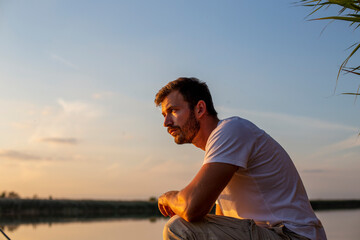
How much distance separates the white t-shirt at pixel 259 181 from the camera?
1724 mm

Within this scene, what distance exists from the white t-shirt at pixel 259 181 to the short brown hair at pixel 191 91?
0.89 feet

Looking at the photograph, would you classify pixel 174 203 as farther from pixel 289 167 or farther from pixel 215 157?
pixel 289 167

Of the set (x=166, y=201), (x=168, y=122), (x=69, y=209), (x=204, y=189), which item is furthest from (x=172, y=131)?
(x=69, y=209)

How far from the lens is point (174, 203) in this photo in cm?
182

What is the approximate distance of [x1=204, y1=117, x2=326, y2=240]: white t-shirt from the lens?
5.65 feet

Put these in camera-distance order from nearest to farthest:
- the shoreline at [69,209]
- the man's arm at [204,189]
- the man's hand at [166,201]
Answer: the man's arm at [204,189], the man's hand at [166,201], the shoreline at [69,209]

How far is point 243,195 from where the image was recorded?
5.92 feet

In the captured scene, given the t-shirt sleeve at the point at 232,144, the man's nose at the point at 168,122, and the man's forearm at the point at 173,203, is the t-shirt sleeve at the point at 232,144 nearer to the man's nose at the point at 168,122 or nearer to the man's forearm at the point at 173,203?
the man's forearm at the point at 173,203

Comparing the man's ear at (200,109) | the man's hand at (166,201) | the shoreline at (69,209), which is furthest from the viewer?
the shoreline at (69,209)

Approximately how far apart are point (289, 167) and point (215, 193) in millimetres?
372

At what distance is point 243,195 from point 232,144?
0.23 metres

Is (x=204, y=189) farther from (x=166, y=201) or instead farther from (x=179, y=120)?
(x=179, y=120)

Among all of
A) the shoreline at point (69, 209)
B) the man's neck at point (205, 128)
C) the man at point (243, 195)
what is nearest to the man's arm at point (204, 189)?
the man at point (243, 195)

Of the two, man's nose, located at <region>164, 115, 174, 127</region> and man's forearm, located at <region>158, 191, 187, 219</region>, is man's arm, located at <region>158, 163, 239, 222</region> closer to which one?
man's forearm, located at <region>158, 191, 187, 219</region>
